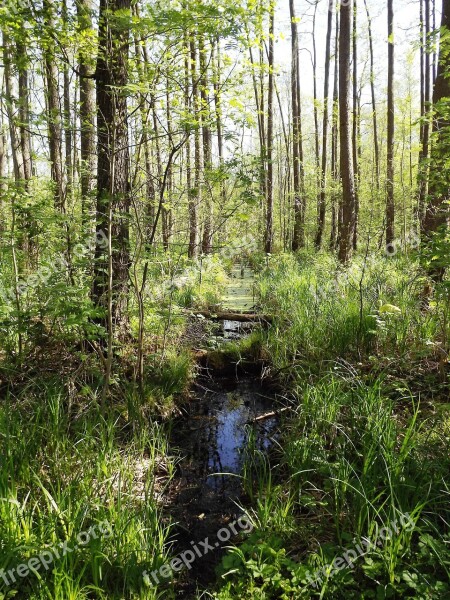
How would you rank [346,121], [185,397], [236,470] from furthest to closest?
[346,121] < [185,397] < [236,470]

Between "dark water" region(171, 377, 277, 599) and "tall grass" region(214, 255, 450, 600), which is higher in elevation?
"tall grass" region(214, 255, 450, 600)

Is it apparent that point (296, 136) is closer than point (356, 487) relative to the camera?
No

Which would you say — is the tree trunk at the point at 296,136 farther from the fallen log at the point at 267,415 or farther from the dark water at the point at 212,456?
the fallen log at the point at 267,415

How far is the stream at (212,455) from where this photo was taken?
2.52 meters

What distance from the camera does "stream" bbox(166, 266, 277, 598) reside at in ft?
8.27

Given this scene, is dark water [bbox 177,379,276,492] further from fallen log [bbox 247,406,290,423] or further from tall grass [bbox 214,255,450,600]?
tall grass [bbox 214,255,450,600]

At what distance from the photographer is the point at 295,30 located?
43.4ft

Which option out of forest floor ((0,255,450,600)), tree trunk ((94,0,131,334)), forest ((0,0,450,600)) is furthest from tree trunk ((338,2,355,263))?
tree trunk ((94,0,131,334))

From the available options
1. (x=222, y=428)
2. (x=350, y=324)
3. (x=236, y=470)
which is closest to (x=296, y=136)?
(x=350, y=324)

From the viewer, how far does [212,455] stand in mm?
3525

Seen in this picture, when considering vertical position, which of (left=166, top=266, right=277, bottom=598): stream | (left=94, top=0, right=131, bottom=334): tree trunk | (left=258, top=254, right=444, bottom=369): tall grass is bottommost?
(left=166, top=266, right=277, bottom=598): stream

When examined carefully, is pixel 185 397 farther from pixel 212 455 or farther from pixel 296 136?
pixel 296 136

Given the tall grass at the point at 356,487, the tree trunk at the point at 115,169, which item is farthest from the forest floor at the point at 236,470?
the tree trunk at the point at 115,169

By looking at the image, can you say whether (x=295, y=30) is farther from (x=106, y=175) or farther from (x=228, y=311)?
(x=106, y=175)
